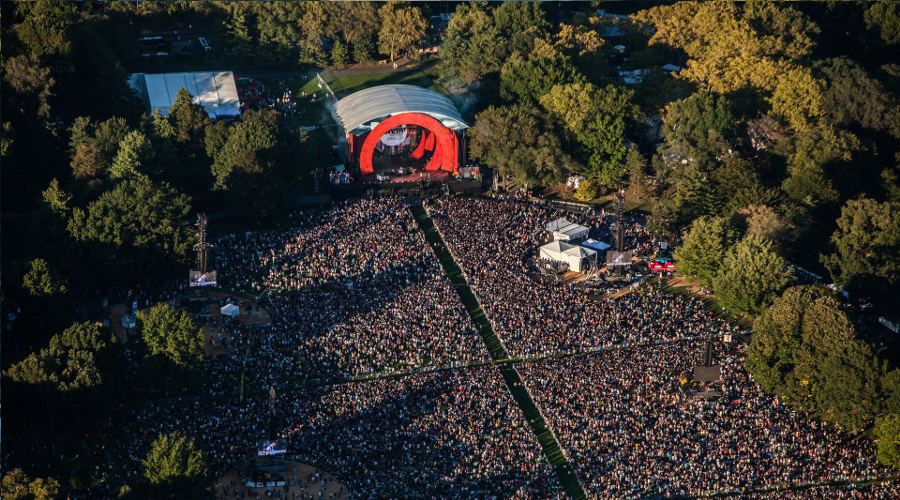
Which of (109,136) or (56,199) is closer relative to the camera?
(56,199)

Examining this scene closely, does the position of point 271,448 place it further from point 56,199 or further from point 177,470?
point 56,199

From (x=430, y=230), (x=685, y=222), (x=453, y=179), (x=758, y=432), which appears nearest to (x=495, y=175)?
(x=453, y=179)

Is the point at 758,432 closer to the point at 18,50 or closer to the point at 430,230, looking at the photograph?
the point at 430,230

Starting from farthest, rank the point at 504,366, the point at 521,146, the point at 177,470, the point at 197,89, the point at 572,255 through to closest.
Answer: the point at 197,89 < the point at 521,146 < the point at 572,255 < the point at 504,366 < the point at 177,470

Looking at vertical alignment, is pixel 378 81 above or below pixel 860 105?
above

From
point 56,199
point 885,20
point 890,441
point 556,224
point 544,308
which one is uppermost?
point 885,20

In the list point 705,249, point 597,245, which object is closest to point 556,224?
point 597,245
